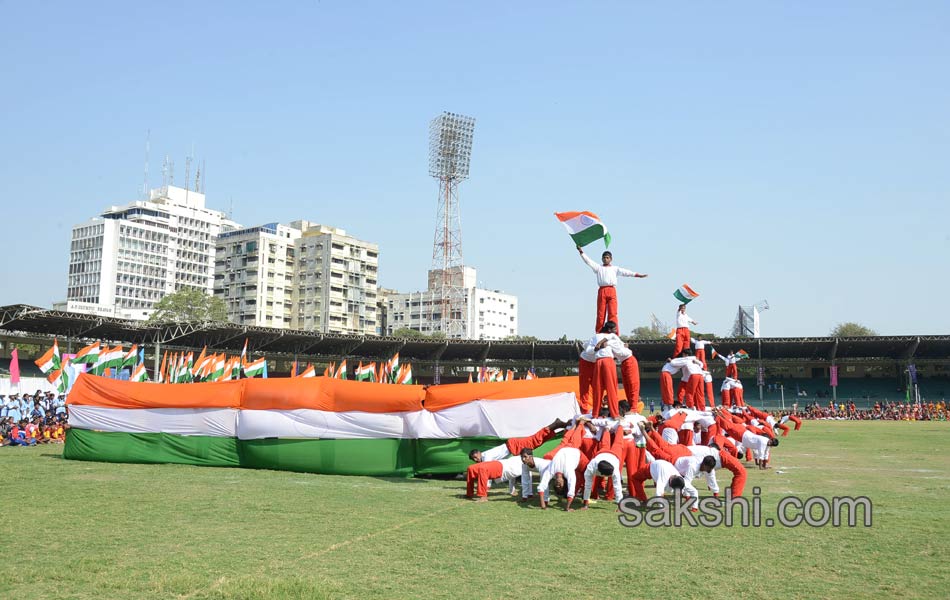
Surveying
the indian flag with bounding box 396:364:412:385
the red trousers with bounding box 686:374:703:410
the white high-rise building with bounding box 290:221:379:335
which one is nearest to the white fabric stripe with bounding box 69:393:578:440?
the red trousers with bounding box 686:374:703:410

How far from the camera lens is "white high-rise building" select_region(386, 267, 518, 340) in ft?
446

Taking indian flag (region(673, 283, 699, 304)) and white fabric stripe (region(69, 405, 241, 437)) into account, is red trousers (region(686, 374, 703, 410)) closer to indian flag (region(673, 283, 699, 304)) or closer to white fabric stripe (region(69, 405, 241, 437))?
indian flag (region(673, 283, 699, 304))

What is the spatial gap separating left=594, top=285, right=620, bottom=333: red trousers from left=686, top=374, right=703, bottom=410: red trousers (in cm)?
649

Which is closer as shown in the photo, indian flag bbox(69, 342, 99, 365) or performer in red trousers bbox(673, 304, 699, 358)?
performer in red trousers bbox(673, 304, 699, 358)

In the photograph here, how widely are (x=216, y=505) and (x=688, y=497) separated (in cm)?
722

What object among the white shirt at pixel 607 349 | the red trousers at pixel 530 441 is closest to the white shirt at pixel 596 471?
the red trousers at pixel 530 441

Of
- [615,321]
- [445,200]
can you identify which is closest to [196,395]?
[615,321]

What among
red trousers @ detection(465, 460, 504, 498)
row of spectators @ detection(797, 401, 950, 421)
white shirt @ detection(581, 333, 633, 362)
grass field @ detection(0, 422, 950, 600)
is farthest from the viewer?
row of spectators @ detection(797, 401, 950, 421)

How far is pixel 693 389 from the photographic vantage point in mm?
20453

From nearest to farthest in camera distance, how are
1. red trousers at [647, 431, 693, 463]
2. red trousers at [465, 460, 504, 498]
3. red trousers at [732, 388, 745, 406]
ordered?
1. red trousers at [647, 431, 693, 463]
2. red trousers at [465, 460, 504, 498]
3. red trousers at [732, 388, 745, 406]

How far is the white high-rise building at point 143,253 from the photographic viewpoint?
393 feet

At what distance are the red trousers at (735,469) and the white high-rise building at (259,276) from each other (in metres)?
105

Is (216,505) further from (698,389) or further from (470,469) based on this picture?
(698,389)

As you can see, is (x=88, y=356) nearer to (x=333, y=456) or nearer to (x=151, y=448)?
(x=151, y=448)
